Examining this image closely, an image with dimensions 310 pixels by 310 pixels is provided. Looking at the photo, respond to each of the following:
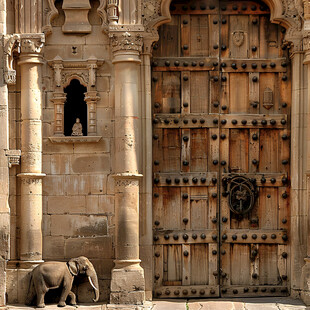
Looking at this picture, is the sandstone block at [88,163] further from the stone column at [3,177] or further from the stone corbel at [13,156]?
the stone column at [3,177]

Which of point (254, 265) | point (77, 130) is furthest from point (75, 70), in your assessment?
point (254, 265)

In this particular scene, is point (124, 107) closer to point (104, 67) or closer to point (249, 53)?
point (104, 67)

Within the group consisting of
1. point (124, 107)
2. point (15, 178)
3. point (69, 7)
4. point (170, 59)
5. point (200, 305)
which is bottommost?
point (200, 305)

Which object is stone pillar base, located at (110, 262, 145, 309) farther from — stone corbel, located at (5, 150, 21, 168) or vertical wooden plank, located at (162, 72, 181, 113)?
vertical wooden plank, located at (162, 72, 181, 113)

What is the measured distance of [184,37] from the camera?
10250 millimetres

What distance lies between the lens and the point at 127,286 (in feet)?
31.6

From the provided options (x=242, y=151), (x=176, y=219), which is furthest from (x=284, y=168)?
(x=176, y=219)

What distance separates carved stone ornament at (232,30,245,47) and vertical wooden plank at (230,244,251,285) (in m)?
2.63

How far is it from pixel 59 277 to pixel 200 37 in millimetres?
3572

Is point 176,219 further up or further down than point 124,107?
further down

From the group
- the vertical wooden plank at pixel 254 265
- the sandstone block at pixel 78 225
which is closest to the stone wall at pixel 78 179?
the sandstone block at pixel 78 225

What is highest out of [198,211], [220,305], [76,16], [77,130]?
[76,16]

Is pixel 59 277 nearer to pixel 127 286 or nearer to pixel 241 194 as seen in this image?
pixel 127 286

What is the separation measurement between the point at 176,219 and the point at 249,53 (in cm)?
236
